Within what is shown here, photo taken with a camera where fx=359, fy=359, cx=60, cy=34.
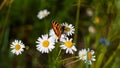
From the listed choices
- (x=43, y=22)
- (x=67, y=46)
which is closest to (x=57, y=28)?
(x=67, y=46)

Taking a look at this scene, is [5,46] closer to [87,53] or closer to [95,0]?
[95,0]

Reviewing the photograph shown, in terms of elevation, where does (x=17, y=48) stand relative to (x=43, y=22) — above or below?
below

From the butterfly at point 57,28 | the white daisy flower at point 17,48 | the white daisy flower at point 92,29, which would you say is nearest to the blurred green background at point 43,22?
the white daisy flower at point 92,29

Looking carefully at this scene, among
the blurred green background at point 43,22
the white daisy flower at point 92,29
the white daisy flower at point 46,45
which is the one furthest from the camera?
the white daisy flower at point 92,29

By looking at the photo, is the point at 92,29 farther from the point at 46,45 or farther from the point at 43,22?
the point at 46,45

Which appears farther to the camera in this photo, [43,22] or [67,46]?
[43,22]

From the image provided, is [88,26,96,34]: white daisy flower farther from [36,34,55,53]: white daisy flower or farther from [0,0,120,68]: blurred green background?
[36,34,55,53]: white daisy flower

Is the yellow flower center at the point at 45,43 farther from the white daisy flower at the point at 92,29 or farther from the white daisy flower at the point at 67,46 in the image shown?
the white daisy flower at the point at 92,29

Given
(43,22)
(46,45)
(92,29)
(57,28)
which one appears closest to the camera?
(57,28)

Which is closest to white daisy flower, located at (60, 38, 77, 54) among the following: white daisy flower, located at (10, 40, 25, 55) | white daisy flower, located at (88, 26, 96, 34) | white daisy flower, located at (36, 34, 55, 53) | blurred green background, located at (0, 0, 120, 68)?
white daisy flower, located at (36, 34, 55, 53)

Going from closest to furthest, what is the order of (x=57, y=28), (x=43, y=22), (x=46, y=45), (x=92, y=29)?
(x=57, y=28) < (x=46, y=45) < (x=43, y=22) < (x=92, y=29)
